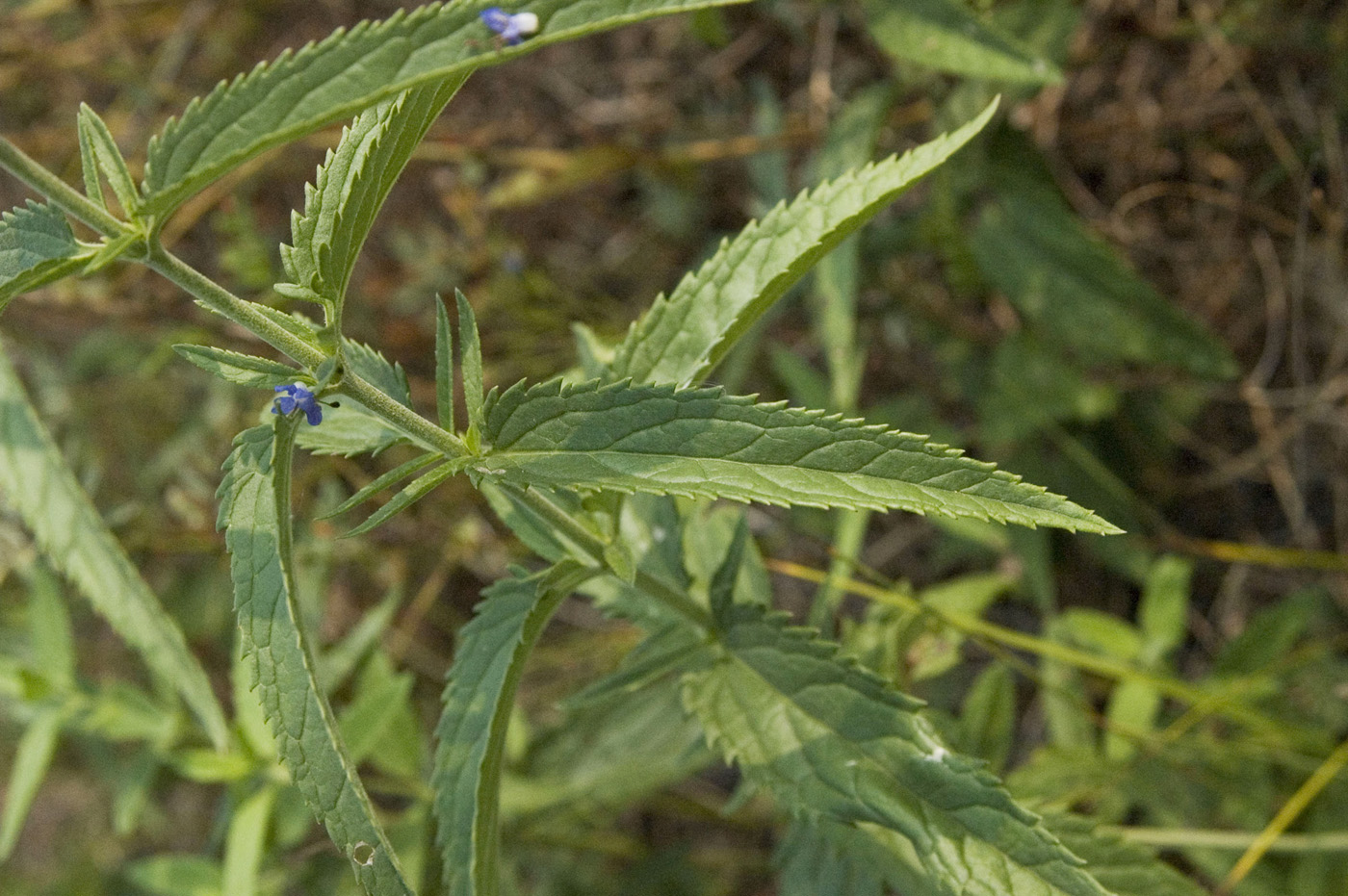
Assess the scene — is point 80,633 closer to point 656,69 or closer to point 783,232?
point 656,69

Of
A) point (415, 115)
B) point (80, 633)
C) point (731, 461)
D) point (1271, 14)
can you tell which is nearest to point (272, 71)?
point (415, 115)

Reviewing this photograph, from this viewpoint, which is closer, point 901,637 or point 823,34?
point 901,637

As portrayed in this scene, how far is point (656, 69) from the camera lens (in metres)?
3.82

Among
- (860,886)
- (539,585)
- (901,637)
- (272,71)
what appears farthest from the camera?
(901,637)

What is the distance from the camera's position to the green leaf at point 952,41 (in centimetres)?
223

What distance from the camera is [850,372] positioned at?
102 inches

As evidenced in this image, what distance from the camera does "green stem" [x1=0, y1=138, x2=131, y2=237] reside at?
43.3 inches

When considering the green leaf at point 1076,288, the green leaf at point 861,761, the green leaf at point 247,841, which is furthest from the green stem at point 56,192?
the green leaf at point 1076,288

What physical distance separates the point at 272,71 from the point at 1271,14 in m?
2.72

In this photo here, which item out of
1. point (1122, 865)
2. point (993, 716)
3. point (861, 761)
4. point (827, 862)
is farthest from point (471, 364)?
point (993, 716)

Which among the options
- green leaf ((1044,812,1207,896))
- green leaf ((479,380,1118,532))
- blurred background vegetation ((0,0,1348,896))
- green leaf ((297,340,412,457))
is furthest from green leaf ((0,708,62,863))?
green leaf ((1044,812,1207,896))

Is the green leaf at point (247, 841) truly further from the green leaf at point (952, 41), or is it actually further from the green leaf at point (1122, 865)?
the green leaf at point (952, 41)

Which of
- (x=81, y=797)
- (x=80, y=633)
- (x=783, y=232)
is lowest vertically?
(x=81, y=797)

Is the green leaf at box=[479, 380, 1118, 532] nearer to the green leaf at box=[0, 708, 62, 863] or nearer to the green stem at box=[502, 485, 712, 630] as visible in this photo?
the green stem at box=[502, 485, 712, 630]
